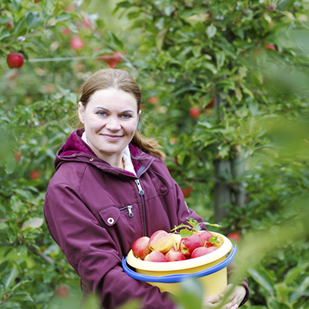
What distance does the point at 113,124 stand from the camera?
103cm

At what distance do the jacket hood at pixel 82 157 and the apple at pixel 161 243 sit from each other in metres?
0.22

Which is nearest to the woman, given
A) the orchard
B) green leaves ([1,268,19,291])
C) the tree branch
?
the orchard

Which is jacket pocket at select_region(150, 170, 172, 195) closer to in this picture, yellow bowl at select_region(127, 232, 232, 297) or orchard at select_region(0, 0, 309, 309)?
yellow bowl at select_region(127, 232, 232, 297)

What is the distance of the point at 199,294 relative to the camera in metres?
→ 0.20

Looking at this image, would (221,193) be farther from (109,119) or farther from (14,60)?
(14,60)

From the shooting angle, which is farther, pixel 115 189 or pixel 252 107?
pixel 252 107

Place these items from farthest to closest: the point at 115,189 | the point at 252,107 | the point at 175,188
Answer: the point at 252,107 < the point at 175,188 < the point at 115,189

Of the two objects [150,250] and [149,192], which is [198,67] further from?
[150,250]

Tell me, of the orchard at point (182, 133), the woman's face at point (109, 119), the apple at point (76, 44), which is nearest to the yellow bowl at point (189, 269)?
the woman's face at point (109, 119)

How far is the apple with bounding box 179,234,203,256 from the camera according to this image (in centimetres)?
93

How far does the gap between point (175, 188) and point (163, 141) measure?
73 cm

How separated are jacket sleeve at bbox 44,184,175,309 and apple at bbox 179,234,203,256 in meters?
0.13

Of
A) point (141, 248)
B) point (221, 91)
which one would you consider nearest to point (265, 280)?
point (141, 248)

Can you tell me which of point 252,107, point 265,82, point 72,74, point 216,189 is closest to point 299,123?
point 265,82
